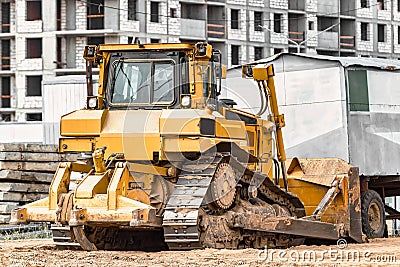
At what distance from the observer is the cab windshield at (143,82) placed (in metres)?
16.3

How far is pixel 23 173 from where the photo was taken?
83.3 feet

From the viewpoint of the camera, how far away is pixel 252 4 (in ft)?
225

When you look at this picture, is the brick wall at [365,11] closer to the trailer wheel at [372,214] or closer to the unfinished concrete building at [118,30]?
the unfinished concrete building at [118,30]

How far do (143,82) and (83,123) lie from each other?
1.22 meters

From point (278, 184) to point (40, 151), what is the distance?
9285 mm

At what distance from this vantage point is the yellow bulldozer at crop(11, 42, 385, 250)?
15.2m

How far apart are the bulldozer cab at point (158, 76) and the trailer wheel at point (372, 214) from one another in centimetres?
554

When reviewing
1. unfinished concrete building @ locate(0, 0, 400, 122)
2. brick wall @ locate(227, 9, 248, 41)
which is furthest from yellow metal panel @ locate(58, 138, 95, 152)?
brick wall @ locate(227, 9, 248, 41)

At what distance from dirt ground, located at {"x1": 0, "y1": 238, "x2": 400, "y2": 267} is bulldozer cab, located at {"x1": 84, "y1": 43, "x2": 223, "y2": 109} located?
244 cm

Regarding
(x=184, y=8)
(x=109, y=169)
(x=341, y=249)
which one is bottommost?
(x=341, y=249)

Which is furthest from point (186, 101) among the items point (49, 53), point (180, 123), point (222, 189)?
point (49, 53)

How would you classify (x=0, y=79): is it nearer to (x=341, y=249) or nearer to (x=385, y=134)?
(x=385, y=134)

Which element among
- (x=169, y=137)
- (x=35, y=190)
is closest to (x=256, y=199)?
(x=169, y=137)

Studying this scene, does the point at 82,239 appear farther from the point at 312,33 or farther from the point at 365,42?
the point at 365,42
